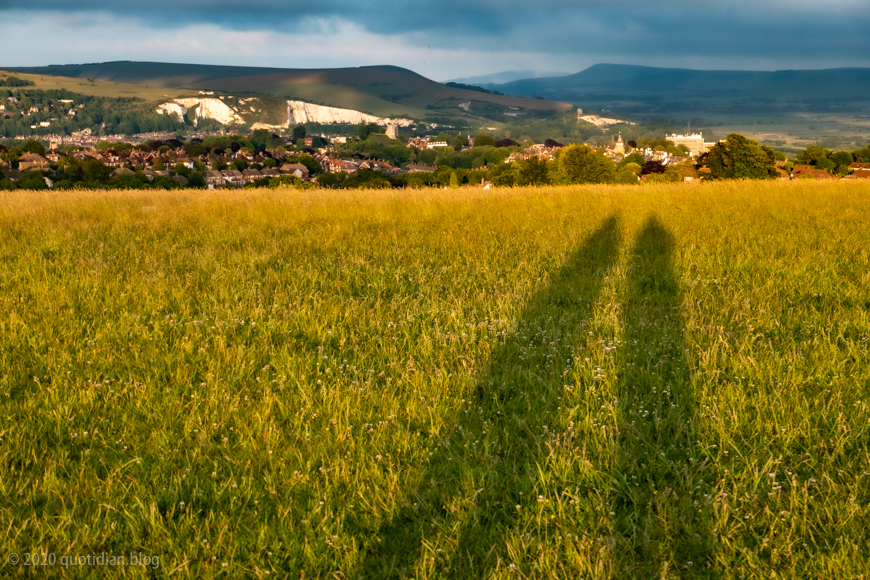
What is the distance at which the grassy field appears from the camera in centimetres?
252

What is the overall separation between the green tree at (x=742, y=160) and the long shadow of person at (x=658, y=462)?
150 feet

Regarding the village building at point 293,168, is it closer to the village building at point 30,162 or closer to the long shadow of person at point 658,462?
the village building at point 30,162

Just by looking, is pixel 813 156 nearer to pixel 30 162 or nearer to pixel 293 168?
pixel 293 168

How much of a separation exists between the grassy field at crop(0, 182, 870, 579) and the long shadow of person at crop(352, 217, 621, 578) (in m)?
0.02

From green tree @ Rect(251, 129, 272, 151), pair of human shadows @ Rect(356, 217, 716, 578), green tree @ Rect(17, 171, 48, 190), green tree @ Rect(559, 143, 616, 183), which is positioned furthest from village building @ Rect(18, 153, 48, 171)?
pair of human shadows @ Rect(356, 217, 716, 578)

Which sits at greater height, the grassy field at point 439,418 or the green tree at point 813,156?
the green tree at point 813,156

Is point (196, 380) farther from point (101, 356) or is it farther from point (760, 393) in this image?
point (760, 393)

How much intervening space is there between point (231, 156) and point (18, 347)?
158289 millimetres

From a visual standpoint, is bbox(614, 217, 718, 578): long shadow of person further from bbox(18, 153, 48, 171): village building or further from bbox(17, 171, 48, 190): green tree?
bbox(18, 153, 48, 171): village building

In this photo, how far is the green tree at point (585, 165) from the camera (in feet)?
191

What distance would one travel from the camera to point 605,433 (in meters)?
3.34

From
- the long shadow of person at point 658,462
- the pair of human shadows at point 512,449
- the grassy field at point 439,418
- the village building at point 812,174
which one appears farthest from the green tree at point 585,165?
the long shadow of person at point 658,462

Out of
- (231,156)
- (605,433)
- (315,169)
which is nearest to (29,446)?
(605,433)

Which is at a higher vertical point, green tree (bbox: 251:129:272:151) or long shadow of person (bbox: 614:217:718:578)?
green tree (bbox: 251:129:272:151)
